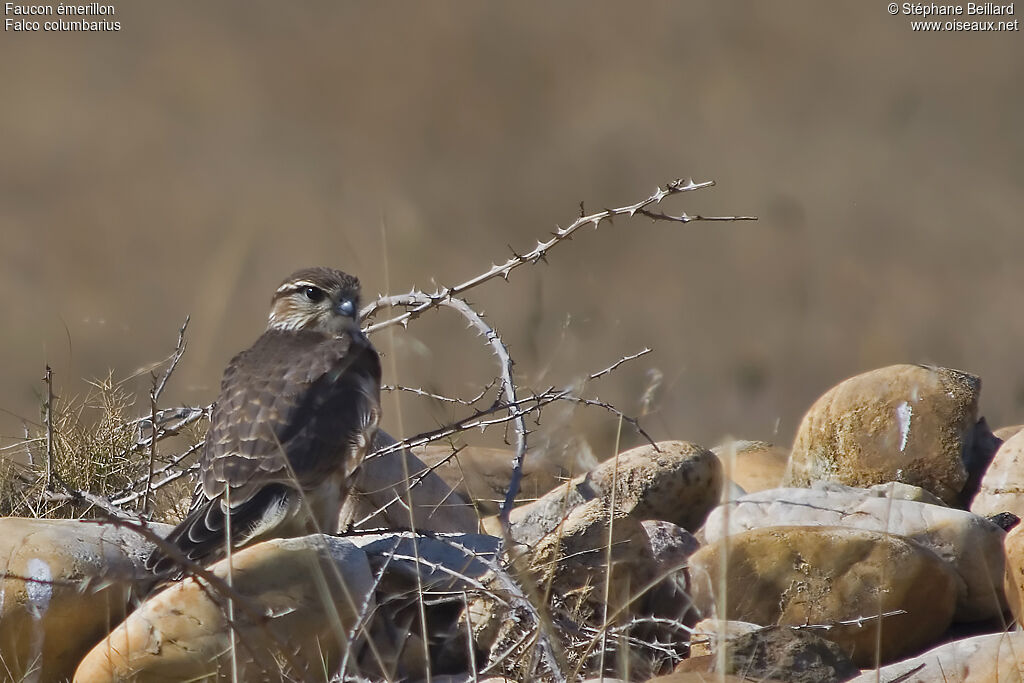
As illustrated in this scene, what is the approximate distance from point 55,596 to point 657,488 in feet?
7.32

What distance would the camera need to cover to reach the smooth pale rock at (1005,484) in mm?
4863

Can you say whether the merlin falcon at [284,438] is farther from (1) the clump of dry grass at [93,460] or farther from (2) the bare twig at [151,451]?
(1) the clump of dry grass at [93,460]

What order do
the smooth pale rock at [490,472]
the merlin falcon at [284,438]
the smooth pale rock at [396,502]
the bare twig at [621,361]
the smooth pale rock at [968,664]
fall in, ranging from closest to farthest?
the smooth pale rock at [968,664], the merlin falcon at [284,438], the bare twig at [621,361], the smooth pale rock at [396,502], the smooth pale rock at [490,472]

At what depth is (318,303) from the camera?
204 inches

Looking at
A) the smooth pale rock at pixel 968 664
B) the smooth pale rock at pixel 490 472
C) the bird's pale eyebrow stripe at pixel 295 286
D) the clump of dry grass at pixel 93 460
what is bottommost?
the smooth pale rock at pixel 968 664

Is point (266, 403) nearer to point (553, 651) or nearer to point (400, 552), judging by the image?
point (400, 552)

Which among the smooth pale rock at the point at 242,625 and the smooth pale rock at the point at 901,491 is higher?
the smooth pale rock at the point at 242,625

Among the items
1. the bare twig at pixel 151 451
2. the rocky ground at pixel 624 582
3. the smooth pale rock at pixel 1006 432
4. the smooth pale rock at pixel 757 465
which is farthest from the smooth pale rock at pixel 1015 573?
the bare twig at pixel 151 451

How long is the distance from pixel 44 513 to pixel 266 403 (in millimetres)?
992

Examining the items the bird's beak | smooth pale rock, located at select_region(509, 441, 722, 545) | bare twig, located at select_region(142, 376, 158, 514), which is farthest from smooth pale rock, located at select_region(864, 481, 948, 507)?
bare twig, located at select_region(142, 376, 158, 514)

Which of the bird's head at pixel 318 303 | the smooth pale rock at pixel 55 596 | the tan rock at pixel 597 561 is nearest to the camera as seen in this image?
the smooth pale rock at pixel 55 596

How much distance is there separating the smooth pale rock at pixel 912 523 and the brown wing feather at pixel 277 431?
130cm

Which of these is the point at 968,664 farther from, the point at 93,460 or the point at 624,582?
the point at 93,460

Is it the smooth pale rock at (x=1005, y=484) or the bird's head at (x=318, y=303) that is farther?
the bird's head at (x=318, y=303)
